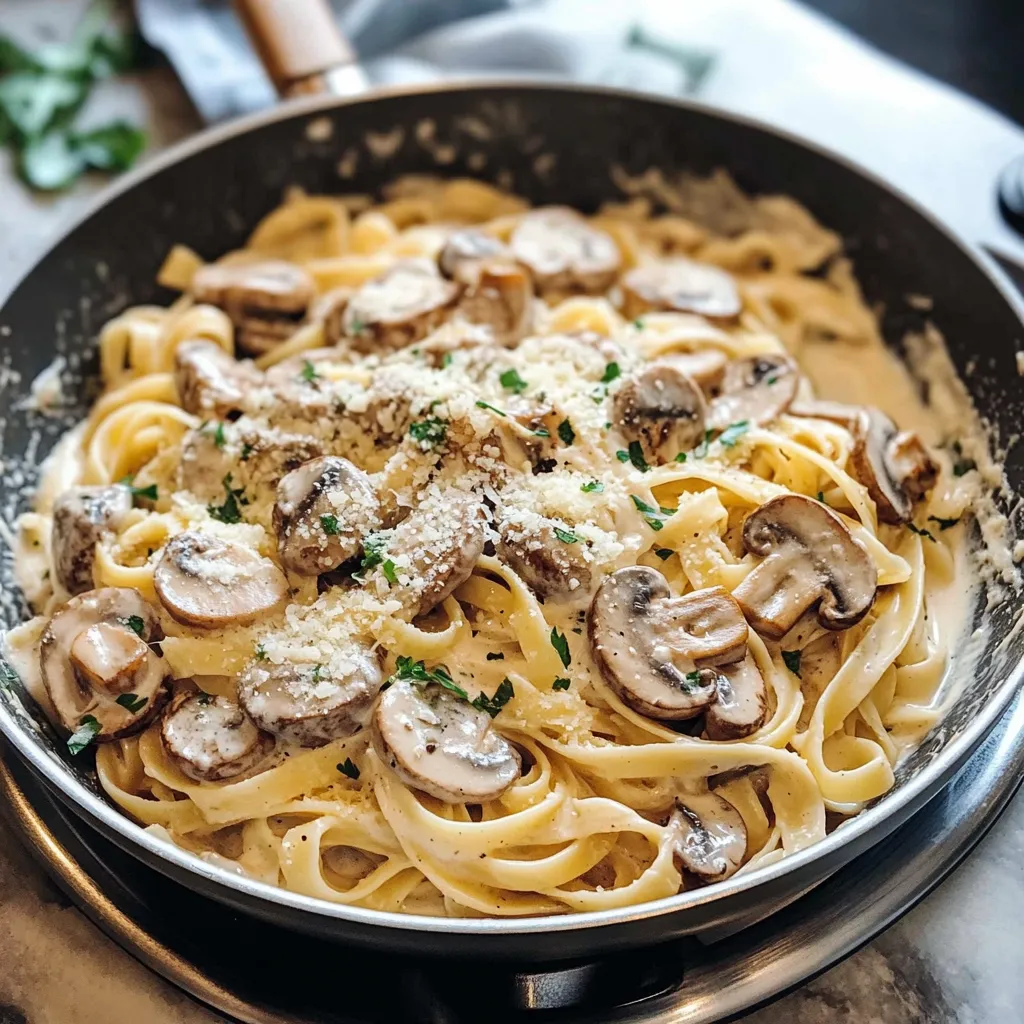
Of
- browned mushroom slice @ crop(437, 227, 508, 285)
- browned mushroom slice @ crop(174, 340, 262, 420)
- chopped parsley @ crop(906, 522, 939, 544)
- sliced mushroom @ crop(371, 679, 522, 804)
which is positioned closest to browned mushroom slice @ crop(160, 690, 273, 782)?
sliced mushroom @ crop(371, 679, 522, 804)

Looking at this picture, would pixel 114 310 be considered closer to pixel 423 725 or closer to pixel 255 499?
pixel 255 499

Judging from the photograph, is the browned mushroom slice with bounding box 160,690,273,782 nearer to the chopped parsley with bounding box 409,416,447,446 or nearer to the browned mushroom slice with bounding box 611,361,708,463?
the chopped parsley with bounding box 409,416,447,446

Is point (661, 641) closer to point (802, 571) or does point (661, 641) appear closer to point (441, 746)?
point (802, 571)

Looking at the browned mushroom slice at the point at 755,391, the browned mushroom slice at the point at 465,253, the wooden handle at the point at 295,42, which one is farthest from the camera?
the wooden handle at the point at 295,42

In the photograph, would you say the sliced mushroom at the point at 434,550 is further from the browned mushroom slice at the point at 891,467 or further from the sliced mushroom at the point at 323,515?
the browned mushroom slice at the point at 891,467

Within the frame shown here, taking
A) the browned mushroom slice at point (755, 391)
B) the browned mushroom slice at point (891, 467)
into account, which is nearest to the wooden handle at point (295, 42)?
the browned mushroom slice at point (755, 391)
